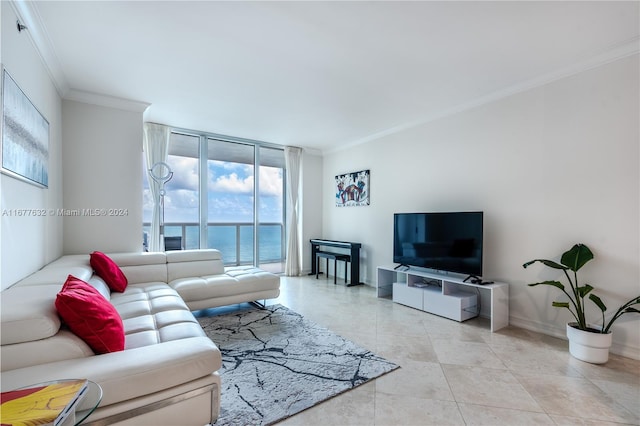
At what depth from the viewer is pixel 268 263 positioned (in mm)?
6211

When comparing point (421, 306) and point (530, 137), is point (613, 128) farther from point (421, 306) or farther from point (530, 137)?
point (421, 306)

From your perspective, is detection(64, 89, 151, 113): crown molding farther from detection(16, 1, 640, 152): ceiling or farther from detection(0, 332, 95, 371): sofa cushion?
detection(0, 332, 95, 371): sofa cushion

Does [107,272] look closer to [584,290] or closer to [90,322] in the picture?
[90,322]

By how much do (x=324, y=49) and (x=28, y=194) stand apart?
261cm

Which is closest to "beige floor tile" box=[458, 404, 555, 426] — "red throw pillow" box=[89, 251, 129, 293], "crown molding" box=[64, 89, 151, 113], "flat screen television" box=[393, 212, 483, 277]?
"flat screen television" box=[393, 212, 483, 277]

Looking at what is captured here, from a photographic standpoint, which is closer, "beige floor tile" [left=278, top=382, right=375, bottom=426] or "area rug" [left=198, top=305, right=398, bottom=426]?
"beige floor tile" [left=278, top=382, right=375, bottom=426]

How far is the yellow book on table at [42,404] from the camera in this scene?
2.63 feet

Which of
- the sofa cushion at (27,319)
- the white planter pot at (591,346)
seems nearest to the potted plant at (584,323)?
the white planter pot at (591,346)

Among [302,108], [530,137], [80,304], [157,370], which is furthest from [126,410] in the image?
[530,137]

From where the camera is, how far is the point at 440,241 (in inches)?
140

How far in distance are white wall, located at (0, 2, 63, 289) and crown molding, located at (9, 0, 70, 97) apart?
1.9 inches

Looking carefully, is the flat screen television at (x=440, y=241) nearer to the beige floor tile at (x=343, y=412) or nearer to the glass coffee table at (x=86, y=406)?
the beige floor tile at (x=343, y=412)

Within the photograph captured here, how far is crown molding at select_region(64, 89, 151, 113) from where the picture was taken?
3.40 m

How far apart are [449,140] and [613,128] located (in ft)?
5.05
